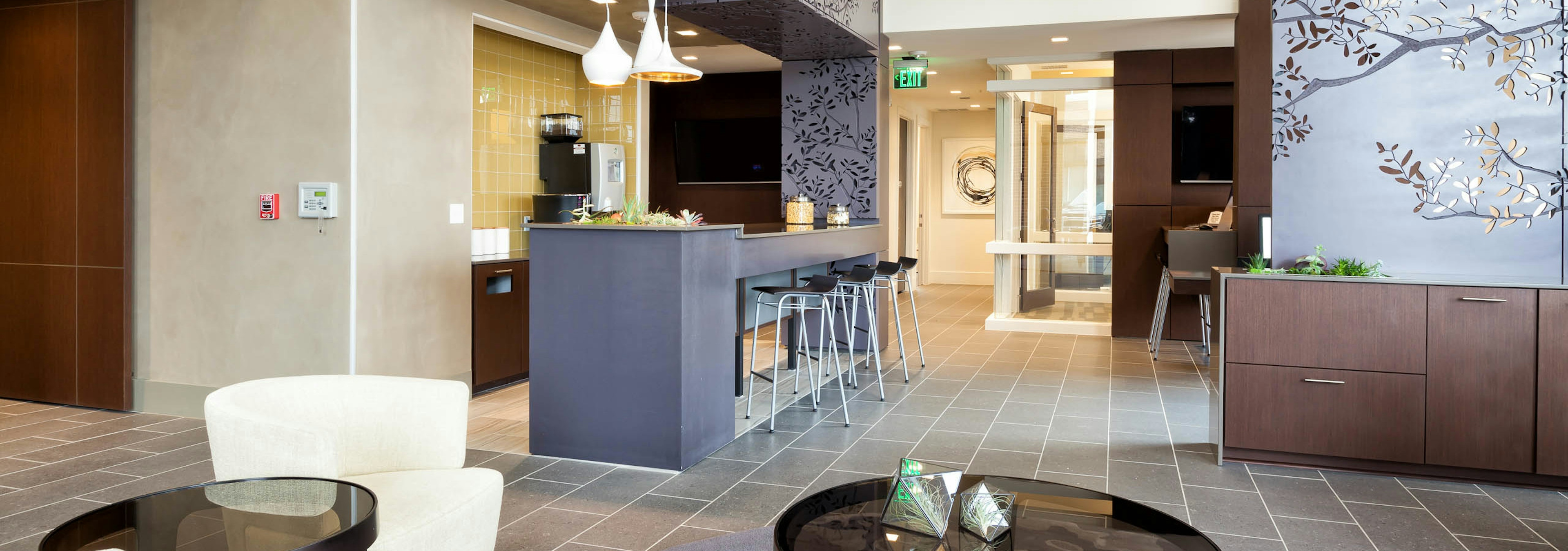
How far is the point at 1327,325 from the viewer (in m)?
3.90

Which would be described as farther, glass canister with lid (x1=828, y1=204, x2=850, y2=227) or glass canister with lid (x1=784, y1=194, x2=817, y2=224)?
glass canister with lid (x1=828, y1=204, x2=850, y2=227)

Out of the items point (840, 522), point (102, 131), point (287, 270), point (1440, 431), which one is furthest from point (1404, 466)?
point (102, 131)

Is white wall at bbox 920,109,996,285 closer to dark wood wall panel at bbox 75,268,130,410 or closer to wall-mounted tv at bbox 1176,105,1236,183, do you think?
wall-mounted tv at bbox 1176,105,1236,183

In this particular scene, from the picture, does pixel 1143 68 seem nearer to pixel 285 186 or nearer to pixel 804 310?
pixel 804 310

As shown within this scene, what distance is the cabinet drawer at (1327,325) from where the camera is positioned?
3799mm

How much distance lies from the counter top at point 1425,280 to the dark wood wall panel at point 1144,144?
378 centimetres

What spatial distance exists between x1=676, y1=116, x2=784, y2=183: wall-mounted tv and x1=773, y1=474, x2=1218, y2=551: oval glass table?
7373 millimetres

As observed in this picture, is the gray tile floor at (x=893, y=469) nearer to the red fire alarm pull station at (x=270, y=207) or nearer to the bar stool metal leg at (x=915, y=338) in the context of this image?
the bar stool metal leg at (x=915, y=338)

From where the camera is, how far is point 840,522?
6.73 ft

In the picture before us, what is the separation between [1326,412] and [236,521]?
3859mm

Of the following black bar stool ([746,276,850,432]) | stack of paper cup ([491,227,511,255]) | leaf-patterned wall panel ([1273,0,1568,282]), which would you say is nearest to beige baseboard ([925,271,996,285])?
black bar stool ([746,276,850,432])

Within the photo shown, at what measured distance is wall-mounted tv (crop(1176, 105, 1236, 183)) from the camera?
7598mm

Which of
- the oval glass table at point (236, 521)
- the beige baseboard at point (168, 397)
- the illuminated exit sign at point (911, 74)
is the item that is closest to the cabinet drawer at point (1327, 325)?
the oval glass table at point (236, 521)

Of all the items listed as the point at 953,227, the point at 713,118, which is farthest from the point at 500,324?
the point at 953,227
